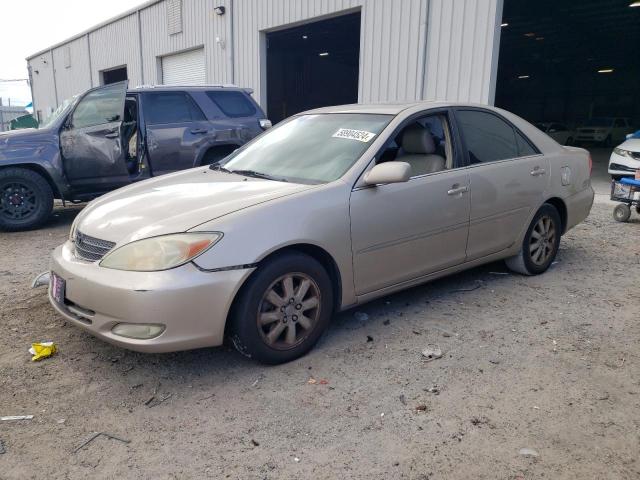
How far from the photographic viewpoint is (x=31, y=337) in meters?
3.61

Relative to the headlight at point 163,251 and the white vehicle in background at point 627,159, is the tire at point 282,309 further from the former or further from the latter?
the white vehicle in background at point 627,159

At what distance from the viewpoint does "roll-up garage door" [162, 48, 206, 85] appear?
628 inches

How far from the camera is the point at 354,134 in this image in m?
3.77

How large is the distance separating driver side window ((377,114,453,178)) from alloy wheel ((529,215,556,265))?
1.33m

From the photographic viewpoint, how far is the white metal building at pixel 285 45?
28.6 feet

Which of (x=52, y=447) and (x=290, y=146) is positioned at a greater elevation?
(x=290, y=146)

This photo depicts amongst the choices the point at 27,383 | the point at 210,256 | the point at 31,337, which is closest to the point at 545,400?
the point at 210,256

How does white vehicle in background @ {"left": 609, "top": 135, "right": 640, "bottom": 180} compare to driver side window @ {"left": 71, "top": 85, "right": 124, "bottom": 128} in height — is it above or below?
below

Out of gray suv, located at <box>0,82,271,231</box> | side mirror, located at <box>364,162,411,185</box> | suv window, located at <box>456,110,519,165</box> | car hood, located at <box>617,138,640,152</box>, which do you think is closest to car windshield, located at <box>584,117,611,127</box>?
car hood, located at <box>617,138,640,152</box>

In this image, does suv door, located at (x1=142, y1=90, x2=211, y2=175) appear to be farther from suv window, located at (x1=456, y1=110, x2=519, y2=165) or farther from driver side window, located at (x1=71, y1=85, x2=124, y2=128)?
suv window, located at (x1=456, y1=110, x2=519, y2=165)

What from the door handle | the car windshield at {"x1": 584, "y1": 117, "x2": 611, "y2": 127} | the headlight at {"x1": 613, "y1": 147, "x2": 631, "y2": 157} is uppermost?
the car windshield at {"x1": 584, "y1": 117, "x2": 611, "y2": 127}

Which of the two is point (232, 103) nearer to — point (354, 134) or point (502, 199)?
point (354, 134)

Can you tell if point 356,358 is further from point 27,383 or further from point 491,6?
point 491,6

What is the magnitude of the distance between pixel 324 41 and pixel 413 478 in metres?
→ 25.9
